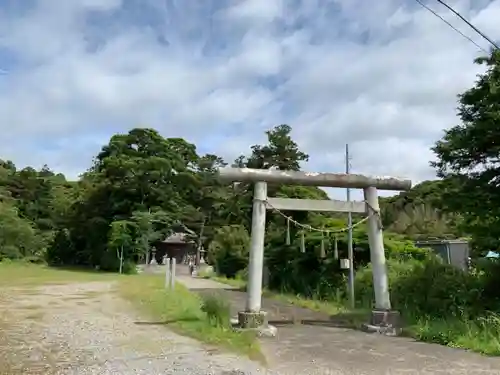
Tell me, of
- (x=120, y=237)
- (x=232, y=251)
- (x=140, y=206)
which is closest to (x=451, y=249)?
(x=232, y=251)

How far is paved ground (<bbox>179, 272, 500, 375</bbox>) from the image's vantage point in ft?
21.5

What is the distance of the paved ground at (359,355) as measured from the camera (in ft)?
21.5

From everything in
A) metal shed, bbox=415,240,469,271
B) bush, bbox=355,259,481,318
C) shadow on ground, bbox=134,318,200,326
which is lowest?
shadow on ground, bbox=134,318,200,326

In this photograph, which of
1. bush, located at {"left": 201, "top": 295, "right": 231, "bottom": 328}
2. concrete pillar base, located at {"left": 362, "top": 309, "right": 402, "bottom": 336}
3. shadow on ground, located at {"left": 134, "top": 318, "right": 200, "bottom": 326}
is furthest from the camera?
shadow on ground, located at {"left": 134, "top": 318, "right": 200, "bottom": 326}

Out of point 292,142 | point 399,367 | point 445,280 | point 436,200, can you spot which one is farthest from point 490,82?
point 292,142

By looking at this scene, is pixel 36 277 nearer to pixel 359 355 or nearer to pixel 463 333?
pixel 359 355

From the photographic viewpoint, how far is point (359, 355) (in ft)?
24.9

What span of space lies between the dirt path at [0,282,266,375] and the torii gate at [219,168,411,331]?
187 cm

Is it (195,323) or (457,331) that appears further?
(195,323)

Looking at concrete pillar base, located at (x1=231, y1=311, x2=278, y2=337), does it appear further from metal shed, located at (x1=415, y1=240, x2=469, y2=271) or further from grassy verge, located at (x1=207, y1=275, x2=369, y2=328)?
metal shed, located at (x1=415, y1=240, x2=469, y2=271)

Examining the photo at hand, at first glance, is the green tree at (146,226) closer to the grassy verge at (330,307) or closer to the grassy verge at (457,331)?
the grassy verge at (330,307)

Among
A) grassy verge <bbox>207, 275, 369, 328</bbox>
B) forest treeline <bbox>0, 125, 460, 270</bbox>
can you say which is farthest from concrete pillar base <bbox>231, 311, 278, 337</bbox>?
forest treeline <bbox>0, 125, 460, 270</bbox>

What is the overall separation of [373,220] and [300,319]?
3121 millimetres

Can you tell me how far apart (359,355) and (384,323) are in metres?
2.75
